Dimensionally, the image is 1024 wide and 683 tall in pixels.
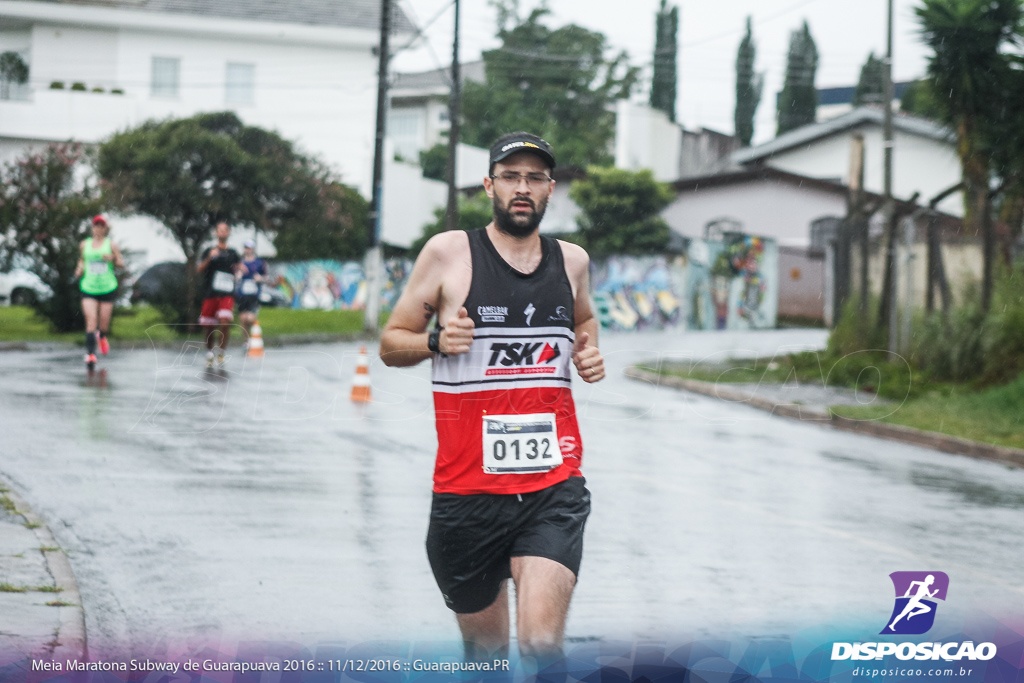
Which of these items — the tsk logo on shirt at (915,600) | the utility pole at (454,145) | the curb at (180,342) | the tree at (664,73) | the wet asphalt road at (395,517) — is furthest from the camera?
the tree at (664,73)

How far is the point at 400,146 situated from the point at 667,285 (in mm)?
14953

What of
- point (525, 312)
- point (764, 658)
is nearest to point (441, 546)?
point (525, 312)

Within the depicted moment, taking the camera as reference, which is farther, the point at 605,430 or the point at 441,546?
the point at 605,430

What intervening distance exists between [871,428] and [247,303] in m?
8.44

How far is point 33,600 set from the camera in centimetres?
500

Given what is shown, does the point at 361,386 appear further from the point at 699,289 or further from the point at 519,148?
the point at 699,289

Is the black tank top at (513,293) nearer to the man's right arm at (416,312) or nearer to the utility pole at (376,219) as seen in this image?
the man's right arm at (416,312)

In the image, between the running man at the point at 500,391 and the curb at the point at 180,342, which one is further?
the curb at the point at 180,342

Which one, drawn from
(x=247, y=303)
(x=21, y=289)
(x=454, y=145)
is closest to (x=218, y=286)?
(x=247, y=303)

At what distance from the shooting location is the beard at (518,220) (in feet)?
12.8

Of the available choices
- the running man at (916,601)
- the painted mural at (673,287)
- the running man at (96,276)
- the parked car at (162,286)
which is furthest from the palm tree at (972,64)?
the painted mural at (673,287)

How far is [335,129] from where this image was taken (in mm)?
38594

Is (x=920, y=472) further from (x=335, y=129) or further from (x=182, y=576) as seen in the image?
(x=335, y=129)

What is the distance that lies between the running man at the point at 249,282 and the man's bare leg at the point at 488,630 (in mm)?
12624
